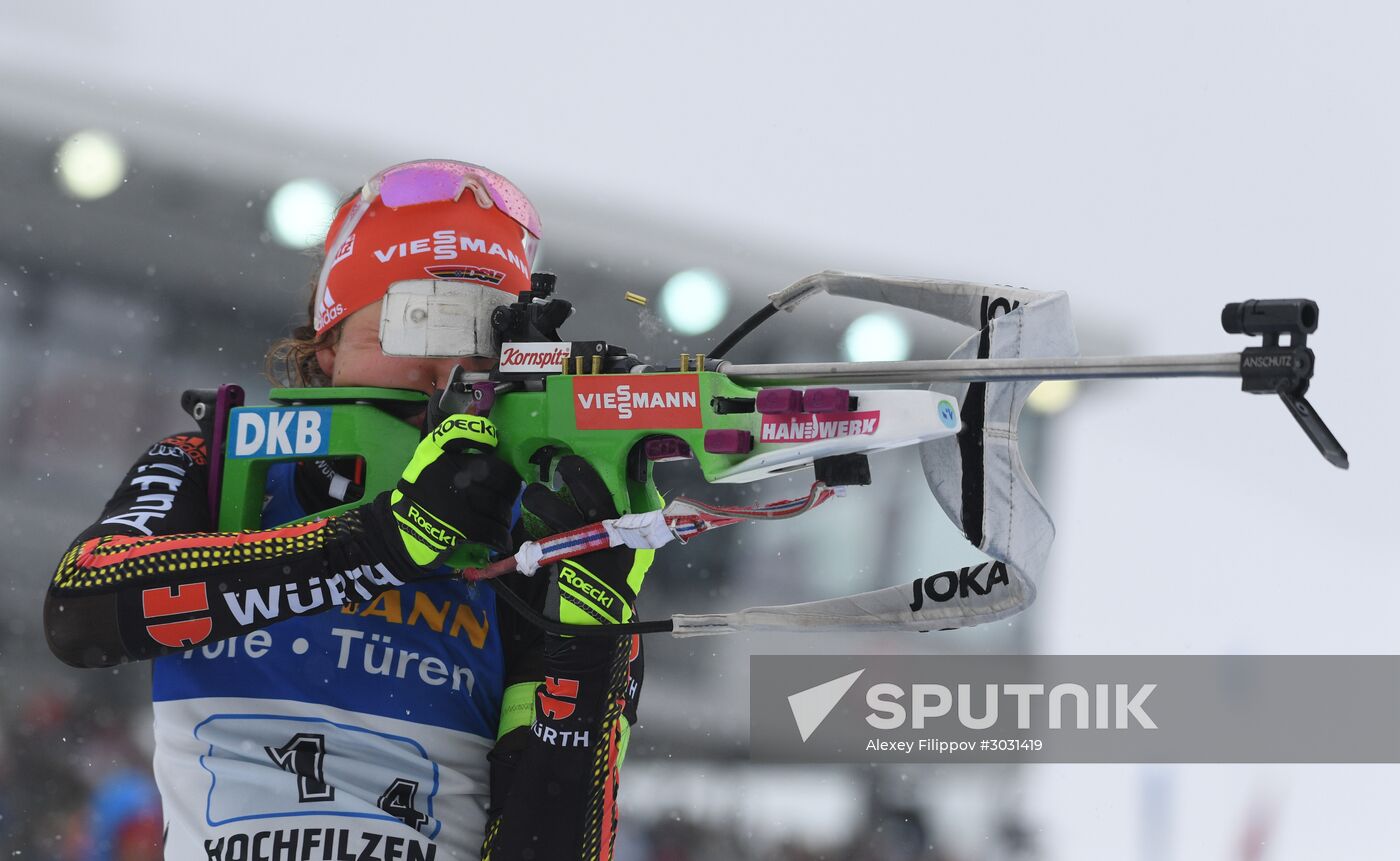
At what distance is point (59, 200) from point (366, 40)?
118 cm

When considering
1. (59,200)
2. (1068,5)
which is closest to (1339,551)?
(1068,5)

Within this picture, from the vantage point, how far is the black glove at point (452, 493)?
144cm

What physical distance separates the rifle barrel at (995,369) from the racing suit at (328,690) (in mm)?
388

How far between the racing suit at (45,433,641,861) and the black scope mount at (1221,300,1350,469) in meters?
0.78

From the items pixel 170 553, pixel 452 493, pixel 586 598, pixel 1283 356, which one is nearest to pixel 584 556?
pixel 586 598

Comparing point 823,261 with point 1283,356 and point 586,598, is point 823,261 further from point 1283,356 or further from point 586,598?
point 1283,356

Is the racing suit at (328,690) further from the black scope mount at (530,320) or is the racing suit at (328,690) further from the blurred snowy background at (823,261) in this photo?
the blurred snowy background at (823,261)

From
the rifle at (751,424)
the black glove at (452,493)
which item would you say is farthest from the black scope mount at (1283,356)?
the black glove at (452,493)

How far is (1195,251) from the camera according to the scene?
3047 mm

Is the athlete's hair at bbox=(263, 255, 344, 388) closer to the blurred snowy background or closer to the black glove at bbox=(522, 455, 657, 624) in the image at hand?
the black glove at bbox=(522, 455, 657, 624)

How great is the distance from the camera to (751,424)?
4.61 ft

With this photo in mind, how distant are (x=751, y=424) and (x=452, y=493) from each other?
351 mm

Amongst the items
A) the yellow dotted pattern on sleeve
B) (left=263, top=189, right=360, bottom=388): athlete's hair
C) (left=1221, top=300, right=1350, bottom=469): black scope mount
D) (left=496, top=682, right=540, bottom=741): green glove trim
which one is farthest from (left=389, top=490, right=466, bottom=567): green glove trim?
(left=1221, top=300, right=1350, bottom=469): black scope mount

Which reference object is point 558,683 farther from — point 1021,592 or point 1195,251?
point 1195,251
